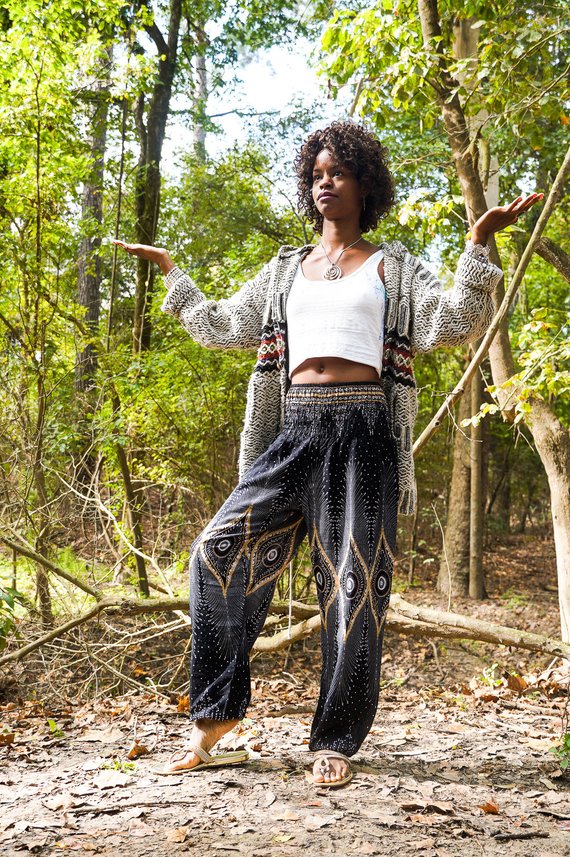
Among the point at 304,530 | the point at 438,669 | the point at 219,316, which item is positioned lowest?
the point at 438,669

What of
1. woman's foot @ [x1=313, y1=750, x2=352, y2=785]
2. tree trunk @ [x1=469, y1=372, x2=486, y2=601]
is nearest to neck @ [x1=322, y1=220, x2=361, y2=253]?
woman's foot @ [x1=313, y1=750, x2=352, y2=785]

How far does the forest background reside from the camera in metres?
5.00

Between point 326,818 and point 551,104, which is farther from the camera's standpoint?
point 551,104

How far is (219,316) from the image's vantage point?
10.8 feet

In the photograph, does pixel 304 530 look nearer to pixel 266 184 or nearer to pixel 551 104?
pixel 551 104

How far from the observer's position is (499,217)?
2.85 meters

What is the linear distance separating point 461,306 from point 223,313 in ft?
3.18

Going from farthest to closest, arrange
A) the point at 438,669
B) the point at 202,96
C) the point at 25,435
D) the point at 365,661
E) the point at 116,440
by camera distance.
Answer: the point at 202,96 < the point at 438,669 < the point at 116,440 < the point at 25,435 < the point at 365,661

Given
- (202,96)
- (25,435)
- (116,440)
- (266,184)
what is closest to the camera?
(25,435)

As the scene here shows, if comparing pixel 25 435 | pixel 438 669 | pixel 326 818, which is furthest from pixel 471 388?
pixel 326 818

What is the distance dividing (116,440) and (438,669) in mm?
3222

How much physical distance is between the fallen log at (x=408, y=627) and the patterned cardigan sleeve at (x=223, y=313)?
1.80m

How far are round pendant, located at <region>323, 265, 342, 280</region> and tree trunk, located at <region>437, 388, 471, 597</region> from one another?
6716mm

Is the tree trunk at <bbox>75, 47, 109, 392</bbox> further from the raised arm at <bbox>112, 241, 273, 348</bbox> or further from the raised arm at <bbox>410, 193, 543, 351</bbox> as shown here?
the raised arm at <bbox>410, 193, 543, 351</bbox>
